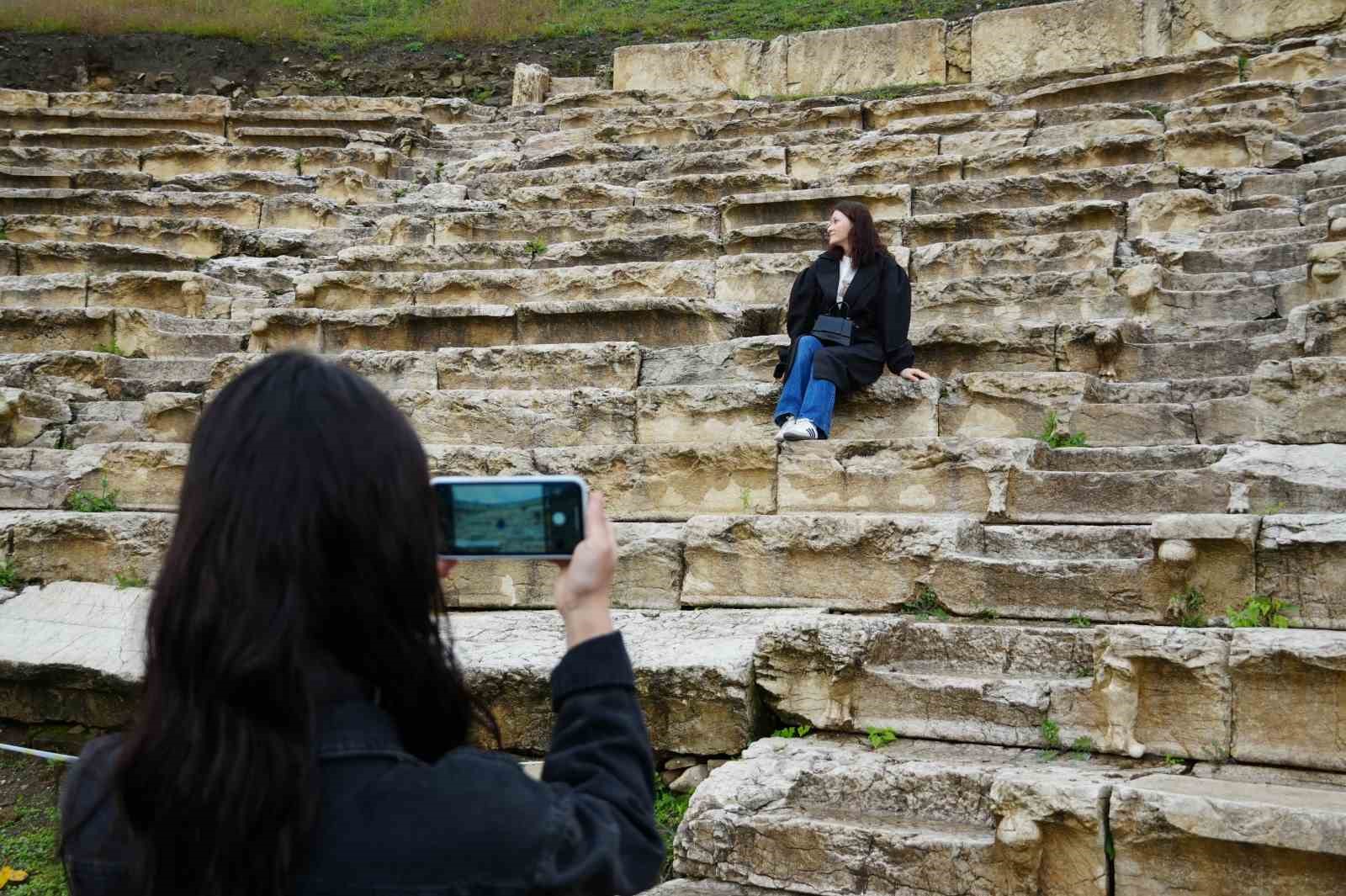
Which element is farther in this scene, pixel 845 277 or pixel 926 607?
pixel 845 277

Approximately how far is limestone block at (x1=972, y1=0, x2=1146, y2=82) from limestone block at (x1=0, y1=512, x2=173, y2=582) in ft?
31.4

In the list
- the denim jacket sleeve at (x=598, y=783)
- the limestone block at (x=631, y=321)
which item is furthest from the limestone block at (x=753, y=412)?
the denim jacket sleeve at (x=598, y=783)

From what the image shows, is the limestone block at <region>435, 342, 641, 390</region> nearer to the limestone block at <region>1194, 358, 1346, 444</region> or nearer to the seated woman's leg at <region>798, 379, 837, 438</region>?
the seated woman's leg at <region>798, 379, 837, 438</region>

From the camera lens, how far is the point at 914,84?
41.5 ft

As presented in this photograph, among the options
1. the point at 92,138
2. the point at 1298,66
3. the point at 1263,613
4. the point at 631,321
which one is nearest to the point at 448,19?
the point at 92,138

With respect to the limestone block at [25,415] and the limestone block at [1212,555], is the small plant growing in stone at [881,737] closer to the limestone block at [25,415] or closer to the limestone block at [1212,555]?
the limestone block at [1212,555]

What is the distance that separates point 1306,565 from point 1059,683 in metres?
0.95

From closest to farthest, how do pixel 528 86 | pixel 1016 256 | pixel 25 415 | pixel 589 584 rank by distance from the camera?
pixel 589 584 → pixel 25 415 → pixel 1016 256 → pixel 528 86

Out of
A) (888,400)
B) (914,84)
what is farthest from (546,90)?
(888,400)

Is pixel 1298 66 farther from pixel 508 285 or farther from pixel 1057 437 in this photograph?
pixel 508 285

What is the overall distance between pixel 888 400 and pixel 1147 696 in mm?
2554

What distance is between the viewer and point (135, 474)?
6.19 m

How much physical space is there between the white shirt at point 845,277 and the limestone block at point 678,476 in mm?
1085

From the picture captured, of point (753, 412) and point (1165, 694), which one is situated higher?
point (753, 412)
